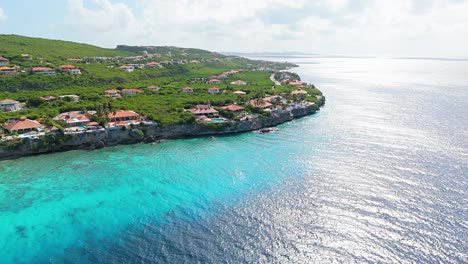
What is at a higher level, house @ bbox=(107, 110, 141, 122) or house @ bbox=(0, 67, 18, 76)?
house @ bbox=(0, 67, 18, 76)

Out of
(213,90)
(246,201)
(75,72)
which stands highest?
(75,72)

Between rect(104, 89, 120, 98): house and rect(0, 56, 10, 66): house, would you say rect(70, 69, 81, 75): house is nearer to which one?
rect(0, 56, 10, 66): house

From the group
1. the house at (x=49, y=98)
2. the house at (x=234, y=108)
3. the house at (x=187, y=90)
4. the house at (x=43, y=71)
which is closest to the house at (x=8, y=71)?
the house at (x=43, y=71)

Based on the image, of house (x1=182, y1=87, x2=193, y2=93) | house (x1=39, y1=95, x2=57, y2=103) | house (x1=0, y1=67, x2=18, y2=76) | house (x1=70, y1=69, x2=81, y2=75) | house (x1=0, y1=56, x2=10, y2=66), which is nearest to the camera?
house (x1=39, y1=95, x2=57, y2=103)

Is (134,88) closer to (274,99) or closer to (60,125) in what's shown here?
(60,125)

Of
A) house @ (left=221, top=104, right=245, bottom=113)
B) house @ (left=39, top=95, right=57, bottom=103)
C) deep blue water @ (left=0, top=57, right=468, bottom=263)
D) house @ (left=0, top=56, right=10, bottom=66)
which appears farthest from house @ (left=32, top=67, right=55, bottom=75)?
house @ (left=221, top=104, right=245, bottom=113)

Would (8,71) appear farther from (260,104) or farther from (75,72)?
(260,104)

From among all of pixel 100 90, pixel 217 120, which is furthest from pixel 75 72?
pixel 217 120
